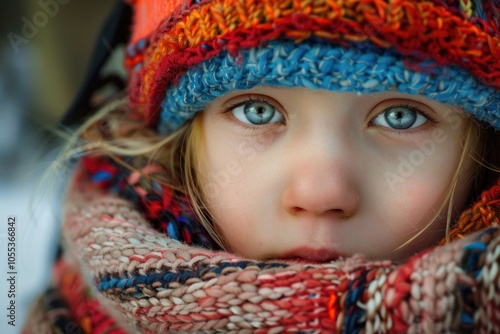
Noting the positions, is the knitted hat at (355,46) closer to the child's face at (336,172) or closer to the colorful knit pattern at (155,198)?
the child's face at (336,172)

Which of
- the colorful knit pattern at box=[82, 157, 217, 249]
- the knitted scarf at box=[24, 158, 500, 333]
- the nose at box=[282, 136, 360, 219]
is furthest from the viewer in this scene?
the colorful knit pattern at box=[82, 157, 217, 249]

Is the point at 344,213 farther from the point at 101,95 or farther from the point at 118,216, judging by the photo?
the point at 101,95

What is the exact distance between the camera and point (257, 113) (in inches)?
30.9

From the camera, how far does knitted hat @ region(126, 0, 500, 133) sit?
24.9 inches

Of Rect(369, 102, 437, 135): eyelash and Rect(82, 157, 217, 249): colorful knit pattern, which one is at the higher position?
Rect(369, 102, 437, 135): eyelash

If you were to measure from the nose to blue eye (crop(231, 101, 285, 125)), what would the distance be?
0.25ft

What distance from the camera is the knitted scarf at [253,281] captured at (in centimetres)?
55

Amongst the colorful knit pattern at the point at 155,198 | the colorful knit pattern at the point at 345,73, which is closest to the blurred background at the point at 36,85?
the colorful knit pattern at the point at 155,198

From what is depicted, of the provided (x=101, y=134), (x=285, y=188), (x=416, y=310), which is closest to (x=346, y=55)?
(x=285, y=188)

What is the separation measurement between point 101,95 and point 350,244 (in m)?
0.63

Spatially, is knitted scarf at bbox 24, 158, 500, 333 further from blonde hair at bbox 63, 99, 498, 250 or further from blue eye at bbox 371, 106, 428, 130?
blue eye at bbox 371, 106, 428, 130

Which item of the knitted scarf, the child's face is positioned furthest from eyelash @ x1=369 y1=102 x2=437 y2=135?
the knitted scarf

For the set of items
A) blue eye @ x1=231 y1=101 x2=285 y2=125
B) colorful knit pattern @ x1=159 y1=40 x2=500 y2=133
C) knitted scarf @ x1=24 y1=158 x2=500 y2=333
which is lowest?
knitted scarf @ x1=24 y1=158 x2=500 y2=333

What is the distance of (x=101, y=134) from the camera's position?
105cm
